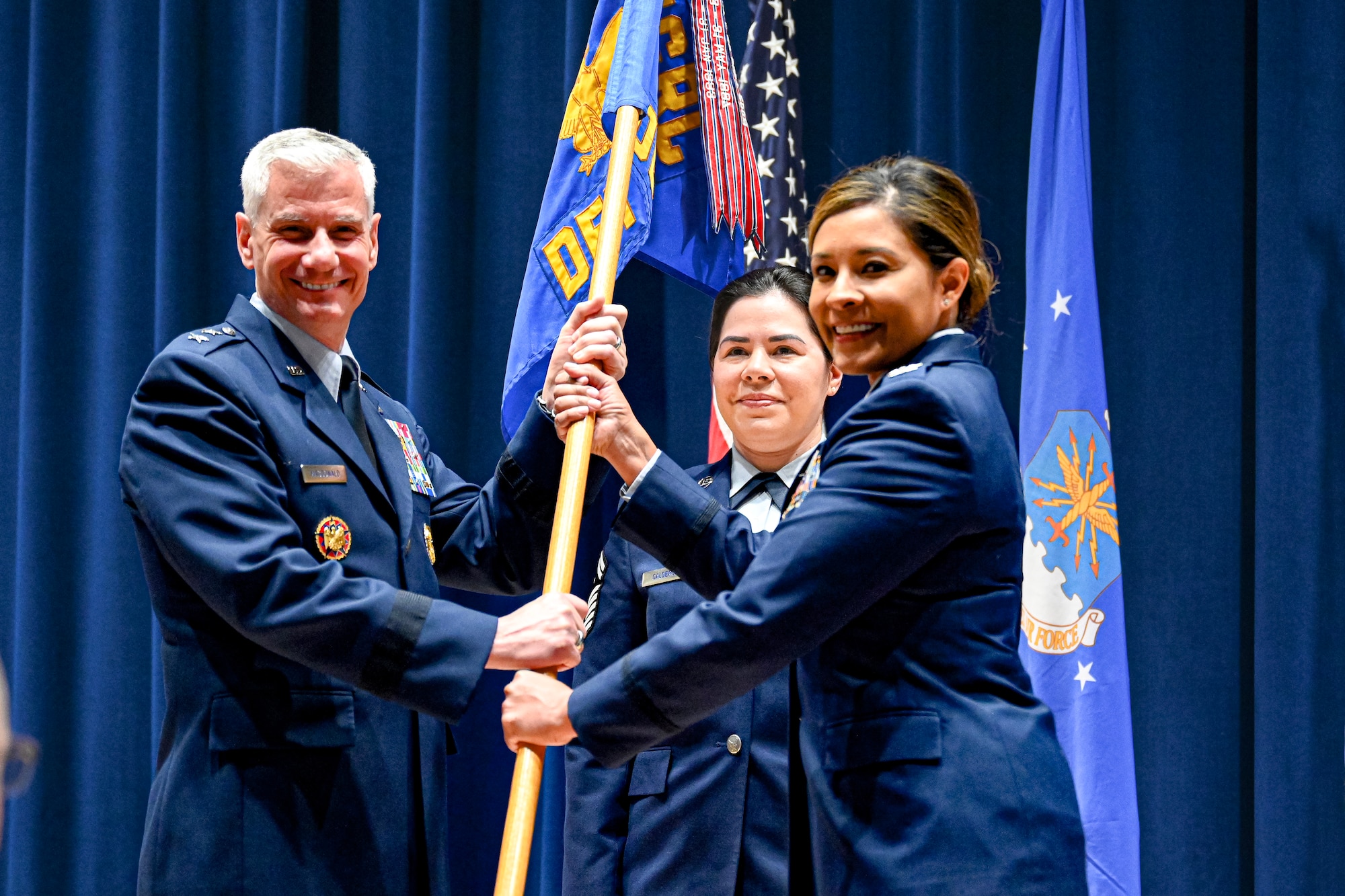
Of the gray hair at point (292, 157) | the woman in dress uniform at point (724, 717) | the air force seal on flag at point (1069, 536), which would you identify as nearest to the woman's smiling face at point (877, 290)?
the woman in dress uniform at point (724, 717)

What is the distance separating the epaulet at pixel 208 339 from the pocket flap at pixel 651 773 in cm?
104

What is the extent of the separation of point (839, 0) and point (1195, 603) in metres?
1.94

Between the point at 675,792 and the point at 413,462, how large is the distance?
756mm

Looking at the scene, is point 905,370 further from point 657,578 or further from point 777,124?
point 777,124

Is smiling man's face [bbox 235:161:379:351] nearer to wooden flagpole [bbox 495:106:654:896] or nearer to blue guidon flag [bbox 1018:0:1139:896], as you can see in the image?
wooden flagpole [bbox 495:106:654:896]

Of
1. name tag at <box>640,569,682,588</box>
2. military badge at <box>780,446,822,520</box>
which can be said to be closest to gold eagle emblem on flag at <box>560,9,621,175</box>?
name tag at <box>640,569,682,588</box>

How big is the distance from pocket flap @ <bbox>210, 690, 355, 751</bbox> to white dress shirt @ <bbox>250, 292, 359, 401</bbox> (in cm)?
47

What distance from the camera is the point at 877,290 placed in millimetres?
1847

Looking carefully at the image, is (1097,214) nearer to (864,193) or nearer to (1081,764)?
(1081,764)

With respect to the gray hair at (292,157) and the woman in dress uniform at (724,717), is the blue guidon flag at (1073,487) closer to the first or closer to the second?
the woman in dress uniform at (724,717)

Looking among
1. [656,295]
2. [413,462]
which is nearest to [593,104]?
[656,295]

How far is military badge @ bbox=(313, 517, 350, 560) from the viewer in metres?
1.92

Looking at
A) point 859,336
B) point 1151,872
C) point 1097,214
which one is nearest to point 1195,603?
point 1151,872

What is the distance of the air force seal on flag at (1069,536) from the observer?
317 cm
